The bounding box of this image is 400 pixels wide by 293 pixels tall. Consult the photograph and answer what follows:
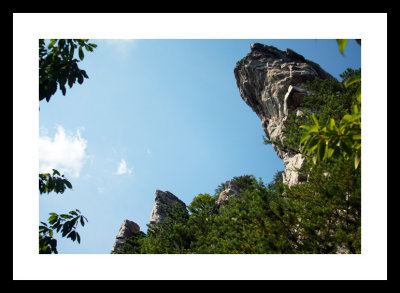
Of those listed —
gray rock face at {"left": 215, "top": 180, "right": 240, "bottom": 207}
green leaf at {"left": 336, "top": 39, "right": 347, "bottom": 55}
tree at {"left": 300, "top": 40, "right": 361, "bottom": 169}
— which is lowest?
gray rock face at {"left": 215, "top": 180, "right": 240, "bottom": 207}

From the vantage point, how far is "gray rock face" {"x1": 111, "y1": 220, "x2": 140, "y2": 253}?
971 inches

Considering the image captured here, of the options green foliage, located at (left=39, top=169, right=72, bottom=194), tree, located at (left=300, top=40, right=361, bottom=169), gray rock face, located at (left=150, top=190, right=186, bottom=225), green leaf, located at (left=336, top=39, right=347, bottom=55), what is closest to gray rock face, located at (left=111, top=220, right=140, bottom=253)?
gray rock face, located at (left=150, top=190, right=186, bottom=225)

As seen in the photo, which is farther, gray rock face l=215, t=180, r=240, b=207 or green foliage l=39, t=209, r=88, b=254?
gray rock face l=215, t=180, r=240, b=207

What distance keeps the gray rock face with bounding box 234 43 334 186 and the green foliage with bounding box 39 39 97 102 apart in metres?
15.3

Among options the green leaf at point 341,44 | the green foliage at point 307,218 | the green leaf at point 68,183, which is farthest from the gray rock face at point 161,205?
the green leaf at point 341,44

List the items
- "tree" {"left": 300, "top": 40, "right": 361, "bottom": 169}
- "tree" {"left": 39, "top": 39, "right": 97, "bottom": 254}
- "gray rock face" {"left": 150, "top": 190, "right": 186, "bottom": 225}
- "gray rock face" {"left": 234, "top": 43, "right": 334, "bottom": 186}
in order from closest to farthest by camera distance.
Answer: "tree" {"left": 300, "top": 40, "right": 361, "bottom": 169} < "tree" {"left": 39, "top": 39, "right": 97, "bottom": 254} < "gray rock face" {"left": 234, "top": 43, "right": 334, "bottom": 186} < "gray rock face" {"left": 150, "top": 190, "right": 186, "bottom": 225}

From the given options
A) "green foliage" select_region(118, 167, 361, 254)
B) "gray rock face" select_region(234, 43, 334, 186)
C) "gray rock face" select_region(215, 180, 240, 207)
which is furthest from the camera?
"gray rock face" select_region(215, 180, 240, 207)

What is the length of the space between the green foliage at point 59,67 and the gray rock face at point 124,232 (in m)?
24.7

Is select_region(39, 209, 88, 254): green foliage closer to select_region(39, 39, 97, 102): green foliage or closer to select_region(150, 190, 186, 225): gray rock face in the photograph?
select_region(39, 39, 97, 102): green foliage

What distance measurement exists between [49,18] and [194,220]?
1059cm

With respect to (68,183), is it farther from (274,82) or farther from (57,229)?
(274,82)
